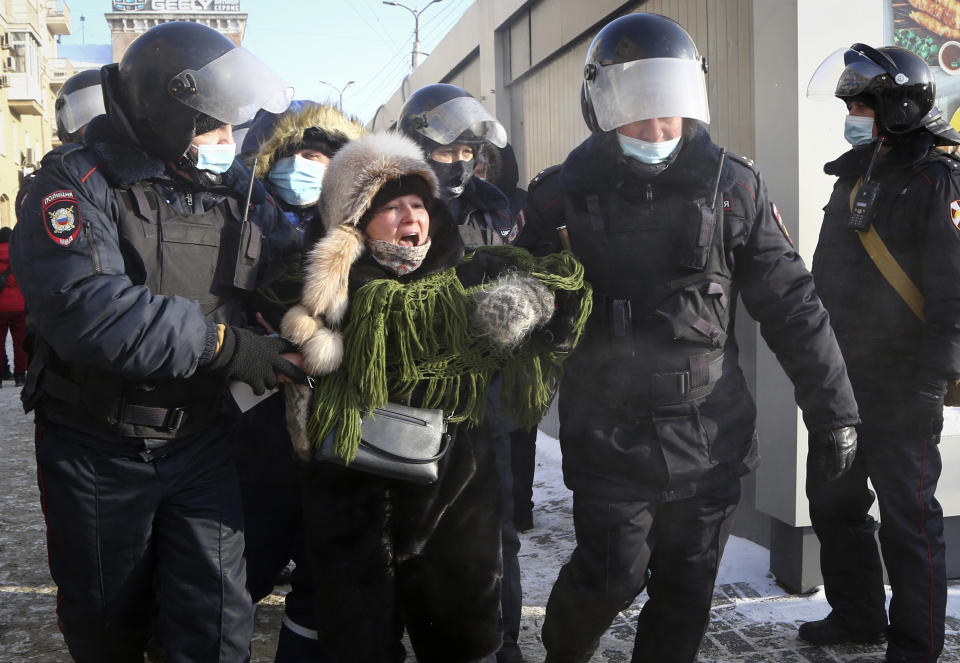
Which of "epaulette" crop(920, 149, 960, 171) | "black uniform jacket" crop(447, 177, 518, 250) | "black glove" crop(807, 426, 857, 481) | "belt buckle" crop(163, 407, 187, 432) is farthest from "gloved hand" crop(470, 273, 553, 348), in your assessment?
"epaulette" crop(920, 149, 960, 171)

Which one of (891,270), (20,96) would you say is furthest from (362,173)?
(20,96)

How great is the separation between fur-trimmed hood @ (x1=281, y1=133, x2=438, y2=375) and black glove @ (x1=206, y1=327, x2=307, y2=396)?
0.05 meters

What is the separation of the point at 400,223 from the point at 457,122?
5.78 feet

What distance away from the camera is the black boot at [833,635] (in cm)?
338

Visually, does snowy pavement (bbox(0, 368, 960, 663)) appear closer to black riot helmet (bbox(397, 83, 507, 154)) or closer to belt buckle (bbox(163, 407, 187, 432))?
belt buckle (bbox(163, 407, 187, 432))

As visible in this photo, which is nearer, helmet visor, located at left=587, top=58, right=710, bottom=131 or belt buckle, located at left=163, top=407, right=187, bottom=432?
belt buckle, located at left=163, top=407, right=187, bottom=432

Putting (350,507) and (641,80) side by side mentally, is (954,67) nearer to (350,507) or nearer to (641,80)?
(641,80)

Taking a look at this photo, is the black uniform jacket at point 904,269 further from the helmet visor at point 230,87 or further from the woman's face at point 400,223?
the helmet visor at point 230,87

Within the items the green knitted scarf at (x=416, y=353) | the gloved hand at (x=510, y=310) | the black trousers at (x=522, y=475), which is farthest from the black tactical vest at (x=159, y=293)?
the black trousers at (x=522, y=475)

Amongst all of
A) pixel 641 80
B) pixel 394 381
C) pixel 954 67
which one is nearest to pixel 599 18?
pixel 954 67

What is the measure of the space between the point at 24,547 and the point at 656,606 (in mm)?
3674

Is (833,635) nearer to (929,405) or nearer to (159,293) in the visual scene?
(929,405)

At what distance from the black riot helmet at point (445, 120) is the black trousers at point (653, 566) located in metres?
2.04

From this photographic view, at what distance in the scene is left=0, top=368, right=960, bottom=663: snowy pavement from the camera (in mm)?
3348
